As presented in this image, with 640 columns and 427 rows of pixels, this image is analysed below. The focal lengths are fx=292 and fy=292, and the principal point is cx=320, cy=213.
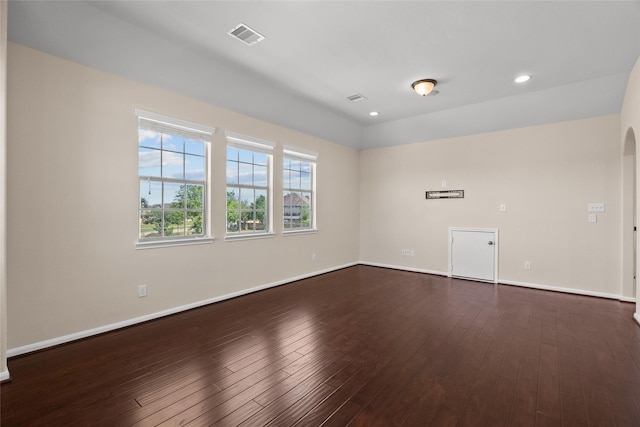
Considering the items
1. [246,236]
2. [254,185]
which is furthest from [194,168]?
[246,236]

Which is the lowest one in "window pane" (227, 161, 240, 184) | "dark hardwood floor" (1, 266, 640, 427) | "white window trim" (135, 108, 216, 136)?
"dark hardwood floor" (1, 266, 640, 427)

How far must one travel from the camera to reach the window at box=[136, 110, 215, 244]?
131 inches

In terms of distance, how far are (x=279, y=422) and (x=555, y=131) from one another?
18.1 ft

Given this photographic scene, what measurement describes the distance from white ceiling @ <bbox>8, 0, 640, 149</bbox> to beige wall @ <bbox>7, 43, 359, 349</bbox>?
27 centimetres

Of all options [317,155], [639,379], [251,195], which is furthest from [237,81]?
[639,379]

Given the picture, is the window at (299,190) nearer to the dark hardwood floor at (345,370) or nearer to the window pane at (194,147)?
the window pane at (194,147)

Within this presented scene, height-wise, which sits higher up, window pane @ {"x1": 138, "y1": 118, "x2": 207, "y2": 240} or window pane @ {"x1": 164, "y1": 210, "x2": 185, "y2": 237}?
window pane @ {"x1": 138, "y1": 118, "x2": 207, "y2": 240}

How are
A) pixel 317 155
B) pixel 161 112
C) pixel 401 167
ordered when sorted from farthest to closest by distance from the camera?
1. pixel 401 167
2. pixel 317 155
3. pixel 161 112

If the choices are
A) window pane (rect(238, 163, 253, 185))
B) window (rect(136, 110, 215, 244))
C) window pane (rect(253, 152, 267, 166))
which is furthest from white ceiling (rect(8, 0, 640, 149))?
window pane (rect(238, 163, 253, 185))

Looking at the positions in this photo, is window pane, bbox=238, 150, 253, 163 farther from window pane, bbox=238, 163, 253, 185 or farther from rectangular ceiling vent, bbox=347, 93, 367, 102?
rectangular ceiling vent, bbox=347, 93, 367, 102

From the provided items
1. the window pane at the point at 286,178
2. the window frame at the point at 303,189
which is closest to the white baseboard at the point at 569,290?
the window frame at the point at 303,189

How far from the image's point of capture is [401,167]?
244 inches

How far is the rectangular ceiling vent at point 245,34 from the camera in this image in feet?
9.32

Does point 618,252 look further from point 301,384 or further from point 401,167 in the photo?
point 301,384
